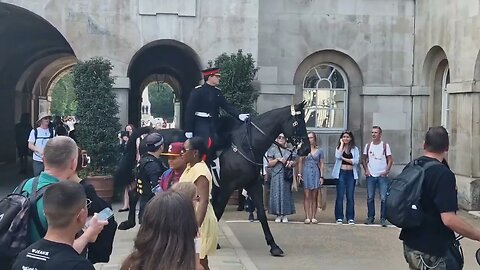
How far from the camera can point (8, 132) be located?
23.8m

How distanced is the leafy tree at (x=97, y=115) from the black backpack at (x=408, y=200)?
9.59 meters

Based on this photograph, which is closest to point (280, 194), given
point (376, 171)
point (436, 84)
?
point (376, 171)

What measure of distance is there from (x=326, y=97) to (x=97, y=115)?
22.8ft

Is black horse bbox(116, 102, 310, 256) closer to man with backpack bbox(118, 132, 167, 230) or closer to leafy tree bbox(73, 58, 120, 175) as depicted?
man with backpack bbox(118, 132, 167, 230)

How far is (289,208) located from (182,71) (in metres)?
10.9

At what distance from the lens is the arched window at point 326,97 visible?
1825 cm

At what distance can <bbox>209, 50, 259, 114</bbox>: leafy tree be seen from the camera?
1425cm

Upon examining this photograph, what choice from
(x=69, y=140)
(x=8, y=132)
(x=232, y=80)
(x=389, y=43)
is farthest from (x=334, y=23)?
(x=69, y=140)

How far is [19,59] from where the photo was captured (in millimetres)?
24125

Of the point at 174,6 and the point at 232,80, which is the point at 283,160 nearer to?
the point at 232,80

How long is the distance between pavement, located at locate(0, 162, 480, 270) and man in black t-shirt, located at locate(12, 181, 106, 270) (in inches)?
182

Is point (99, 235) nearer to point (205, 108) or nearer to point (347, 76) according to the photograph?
point (205, 108)

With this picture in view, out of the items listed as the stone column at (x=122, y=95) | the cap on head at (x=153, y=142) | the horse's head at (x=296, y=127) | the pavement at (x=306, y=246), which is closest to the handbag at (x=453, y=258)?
the pavement at (x=306, y=246)

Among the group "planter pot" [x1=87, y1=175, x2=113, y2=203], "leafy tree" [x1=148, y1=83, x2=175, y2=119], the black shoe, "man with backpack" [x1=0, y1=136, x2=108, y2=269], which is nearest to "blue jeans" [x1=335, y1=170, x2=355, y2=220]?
the black shoe
